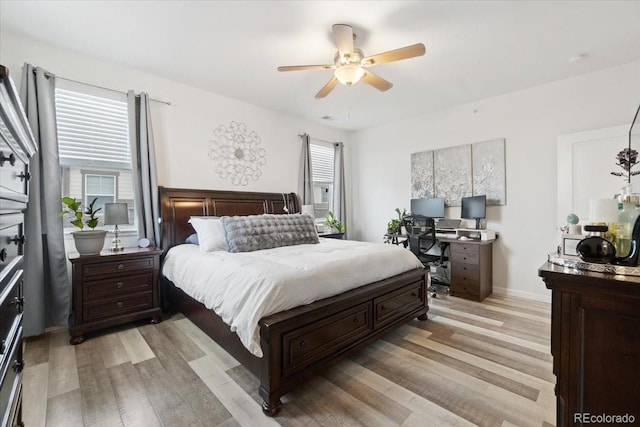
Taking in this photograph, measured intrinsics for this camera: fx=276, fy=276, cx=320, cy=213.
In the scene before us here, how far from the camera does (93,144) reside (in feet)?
9.63

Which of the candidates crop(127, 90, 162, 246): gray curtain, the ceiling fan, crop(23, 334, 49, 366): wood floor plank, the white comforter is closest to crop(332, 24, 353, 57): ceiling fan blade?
the ceiling fan

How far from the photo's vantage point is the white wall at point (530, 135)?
10.1 ft

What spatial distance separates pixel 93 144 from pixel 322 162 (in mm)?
3377

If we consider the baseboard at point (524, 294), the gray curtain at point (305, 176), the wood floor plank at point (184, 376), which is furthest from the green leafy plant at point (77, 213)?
the baseboard at point (524, 294)

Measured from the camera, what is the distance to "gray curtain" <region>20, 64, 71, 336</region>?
2.44 m

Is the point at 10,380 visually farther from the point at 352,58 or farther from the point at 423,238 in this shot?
the point at 423,238

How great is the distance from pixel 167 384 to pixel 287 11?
2.86m

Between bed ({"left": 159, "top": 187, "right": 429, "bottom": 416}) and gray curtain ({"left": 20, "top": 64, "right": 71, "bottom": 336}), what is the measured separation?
864mm

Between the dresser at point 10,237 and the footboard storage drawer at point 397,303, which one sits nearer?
the dresser at point 10,237

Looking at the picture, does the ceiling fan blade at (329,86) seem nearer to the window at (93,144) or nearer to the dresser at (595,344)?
the window at (93,144)

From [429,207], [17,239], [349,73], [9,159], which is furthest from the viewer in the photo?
[429,207]

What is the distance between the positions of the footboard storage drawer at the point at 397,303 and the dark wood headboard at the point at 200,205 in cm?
228

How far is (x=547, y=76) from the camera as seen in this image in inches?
127

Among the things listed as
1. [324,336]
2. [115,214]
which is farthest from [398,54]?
[115,214]
